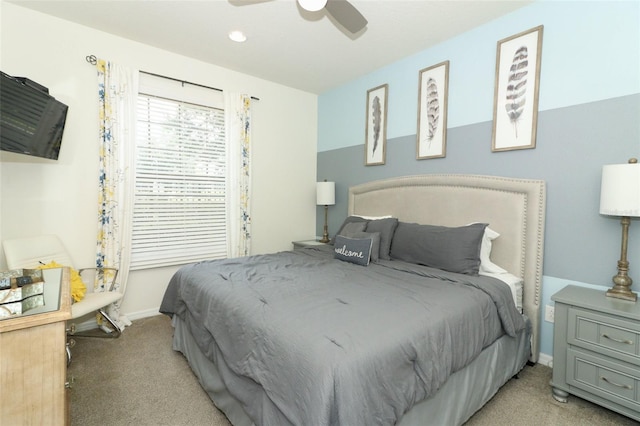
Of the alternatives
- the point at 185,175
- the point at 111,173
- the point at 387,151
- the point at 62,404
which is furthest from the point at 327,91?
A: the point at 62,404

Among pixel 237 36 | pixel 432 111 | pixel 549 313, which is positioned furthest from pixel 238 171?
pixel 549 313

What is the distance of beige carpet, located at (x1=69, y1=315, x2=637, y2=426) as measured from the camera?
173 centimetres

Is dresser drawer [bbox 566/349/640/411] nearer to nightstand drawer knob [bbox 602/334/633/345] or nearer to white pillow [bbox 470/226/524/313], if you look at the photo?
nightstand drawer knob [bbox 602/334/633/345]

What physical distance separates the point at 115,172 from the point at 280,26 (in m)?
2.11

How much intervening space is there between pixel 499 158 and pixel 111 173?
360cm

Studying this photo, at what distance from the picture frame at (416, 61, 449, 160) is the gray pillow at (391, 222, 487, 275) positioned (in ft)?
2.91

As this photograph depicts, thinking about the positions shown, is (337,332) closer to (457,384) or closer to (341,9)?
(457,384)

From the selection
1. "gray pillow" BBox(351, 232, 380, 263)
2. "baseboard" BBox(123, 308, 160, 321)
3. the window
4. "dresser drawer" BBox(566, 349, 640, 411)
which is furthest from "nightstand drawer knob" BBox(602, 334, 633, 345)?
"baseboard" BBox(123, 308, 160, 321)

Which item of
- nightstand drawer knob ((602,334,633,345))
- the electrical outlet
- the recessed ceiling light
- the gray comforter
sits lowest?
the electrical outlet

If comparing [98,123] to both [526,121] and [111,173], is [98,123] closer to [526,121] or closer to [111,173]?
[111,173]

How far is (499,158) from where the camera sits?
257 centimetres

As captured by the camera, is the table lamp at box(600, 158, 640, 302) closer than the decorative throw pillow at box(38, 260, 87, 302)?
Yes

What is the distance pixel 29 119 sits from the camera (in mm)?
2174

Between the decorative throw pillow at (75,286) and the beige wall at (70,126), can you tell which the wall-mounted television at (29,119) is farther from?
the decorative throw pillow at (75,286)
